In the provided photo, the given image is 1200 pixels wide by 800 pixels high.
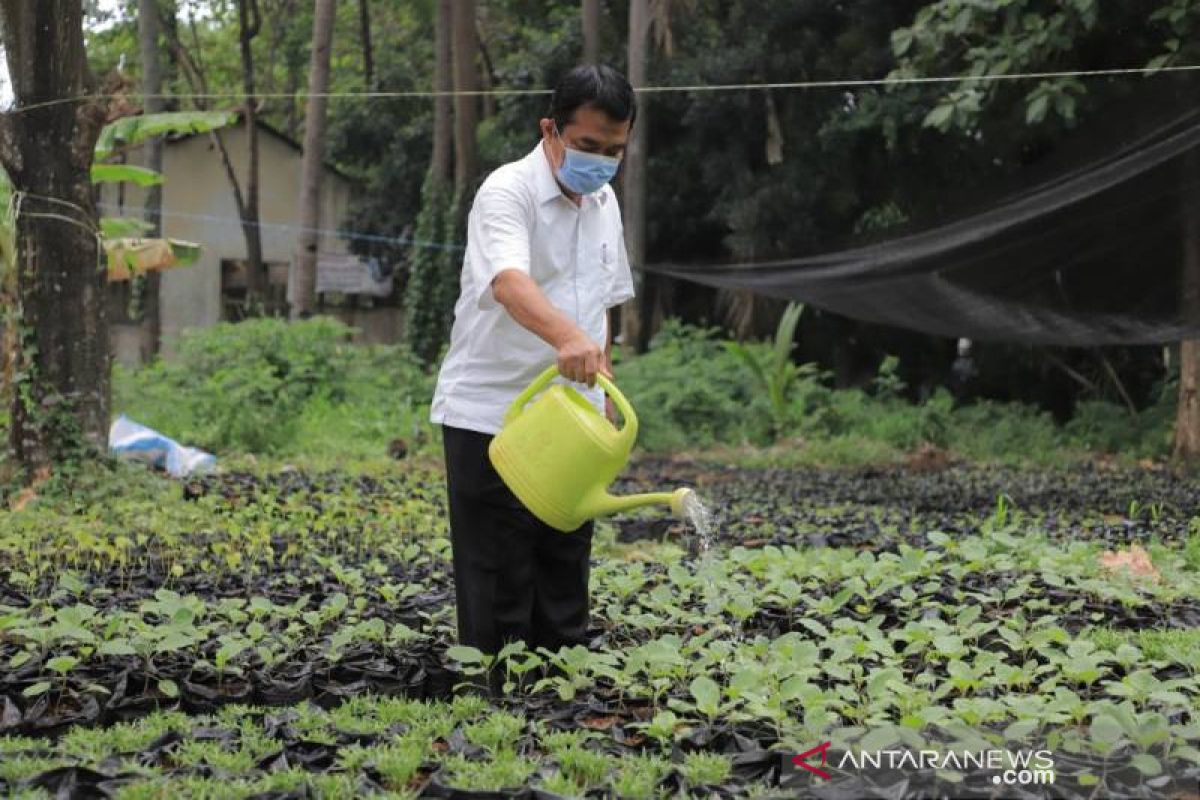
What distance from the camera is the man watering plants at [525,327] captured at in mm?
2949

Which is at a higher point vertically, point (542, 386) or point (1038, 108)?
point (1038, 108)

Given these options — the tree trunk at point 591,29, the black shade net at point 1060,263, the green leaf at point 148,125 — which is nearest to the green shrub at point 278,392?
the green leaf at point 148,125

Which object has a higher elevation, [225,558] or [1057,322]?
[1057,322]

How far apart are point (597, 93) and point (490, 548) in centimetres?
100

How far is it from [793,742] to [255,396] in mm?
9057

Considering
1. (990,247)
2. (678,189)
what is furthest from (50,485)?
(678,189)

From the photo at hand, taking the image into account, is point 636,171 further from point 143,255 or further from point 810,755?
point 810,755

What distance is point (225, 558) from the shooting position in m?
4.84

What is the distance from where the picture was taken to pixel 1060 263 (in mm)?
7043

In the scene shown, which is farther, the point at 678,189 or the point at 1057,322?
the point at 678,189

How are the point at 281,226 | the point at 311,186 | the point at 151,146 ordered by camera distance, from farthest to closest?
1. the point at 281,226
2. the point at 151,146
3. the point at 311,186

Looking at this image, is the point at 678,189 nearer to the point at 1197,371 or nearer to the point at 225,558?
the point at 1197,371

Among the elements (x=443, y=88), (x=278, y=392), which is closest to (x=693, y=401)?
(x=278, y=392)

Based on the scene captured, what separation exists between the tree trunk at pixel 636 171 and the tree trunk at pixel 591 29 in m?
0.35
